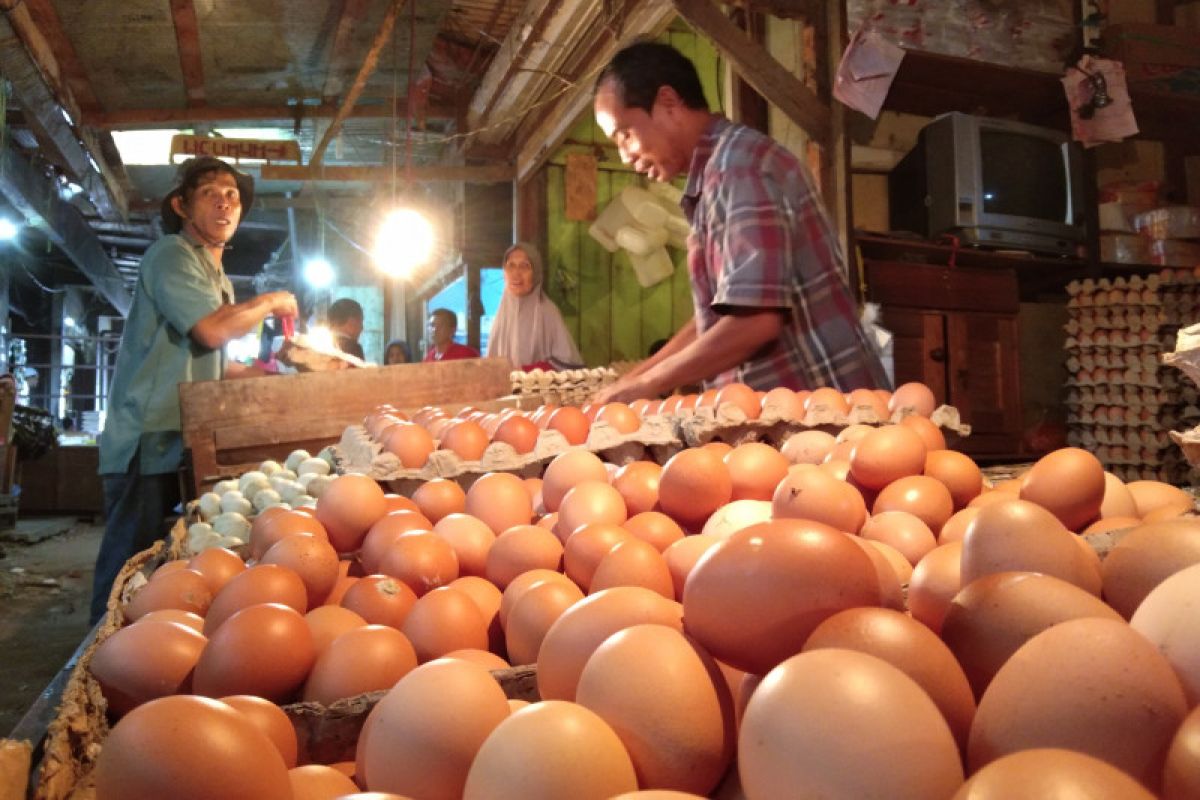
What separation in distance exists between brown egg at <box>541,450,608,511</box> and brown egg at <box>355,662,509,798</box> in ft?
3.14

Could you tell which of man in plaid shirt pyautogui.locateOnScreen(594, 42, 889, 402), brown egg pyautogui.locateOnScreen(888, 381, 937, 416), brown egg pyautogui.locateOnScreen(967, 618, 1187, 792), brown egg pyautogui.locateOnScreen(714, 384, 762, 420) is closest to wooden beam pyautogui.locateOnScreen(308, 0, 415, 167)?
man in plaid shirt pyautogui.locateOnScreen(594, 42, 889, 402)

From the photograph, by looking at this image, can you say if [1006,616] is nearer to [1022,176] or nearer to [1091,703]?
[1091,703]

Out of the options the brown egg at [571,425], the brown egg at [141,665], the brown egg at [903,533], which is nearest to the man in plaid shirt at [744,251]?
the brown egg at [571,425]

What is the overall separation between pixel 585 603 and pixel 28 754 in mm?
646

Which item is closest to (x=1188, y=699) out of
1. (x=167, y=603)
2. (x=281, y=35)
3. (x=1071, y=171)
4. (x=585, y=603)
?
(x=585, y=603)

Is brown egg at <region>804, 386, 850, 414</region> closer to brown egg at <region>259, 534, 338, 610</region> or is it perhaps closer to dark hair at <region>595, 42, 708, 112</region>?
brown egg at <region>259, 534, 338, 610</region>

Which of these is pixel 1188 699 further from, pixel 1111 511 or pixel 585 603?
pixel 1111 511

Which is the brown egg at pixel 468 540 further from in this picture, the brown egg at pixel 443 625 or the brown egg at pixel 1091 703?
the brown egg at pixel 1091 703

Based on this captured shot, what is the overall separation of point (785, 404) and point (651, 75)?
1640mm

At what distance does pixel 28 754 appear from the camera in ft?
2.98

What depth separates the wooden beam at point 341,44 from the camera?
621 cm

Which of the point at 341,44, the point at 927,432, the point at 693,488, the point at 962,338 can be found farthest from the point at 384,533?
the point at 341,44

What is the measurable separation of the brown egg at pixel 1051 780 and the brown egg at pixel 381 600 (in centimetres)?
100

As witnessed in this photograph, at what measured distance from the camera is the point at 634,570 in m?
1.23
